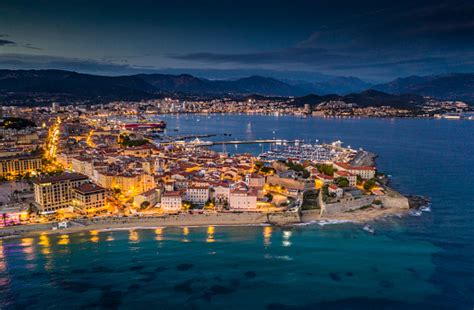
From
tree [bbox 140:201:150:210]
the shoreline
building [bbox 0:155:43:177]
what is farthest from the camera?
building [bbox 0:155:43:177]

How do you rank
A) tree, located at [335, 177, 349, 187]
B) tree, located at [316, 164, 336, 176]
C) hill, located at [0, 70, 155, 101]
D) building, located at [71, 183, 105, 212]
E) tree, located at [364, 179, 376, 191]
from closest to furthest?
building, located at [71, 183, 105, 212]
tree, located at [364, 179, 376, 191]
tree, located at [335, 177, 349, 187]
tree, located at [316, 164, 336, 176]
hill, located at [0, 70, 155, 101]

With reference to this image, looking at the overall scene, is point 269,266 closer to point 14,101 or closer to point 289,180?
point 289,180

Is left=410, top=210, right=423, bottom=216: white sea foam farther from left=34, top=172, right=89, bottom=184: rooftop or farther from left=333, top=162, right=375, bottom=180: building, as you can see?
left=34, top=172, right=89, bottom=184: rooftop

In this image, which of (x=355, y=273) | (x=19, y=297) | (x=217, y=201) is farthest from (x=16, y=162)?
(x=355, y=273)

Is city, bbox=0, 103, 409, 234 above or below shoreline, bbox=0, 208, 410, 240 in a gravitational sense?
above

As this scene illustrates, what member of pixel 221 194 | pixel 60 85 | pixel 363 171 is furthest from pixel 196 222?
pixel 60 85

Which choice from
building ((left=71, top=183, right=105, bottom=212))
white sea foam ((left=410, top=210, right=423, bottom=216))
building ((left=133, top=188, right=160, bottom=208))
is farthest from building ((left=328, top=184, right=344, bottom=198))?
building ((left=71, top=183, right=105, bottom=212))

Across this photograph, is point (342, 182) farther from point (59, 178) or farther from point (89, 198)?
point (59, 178)
